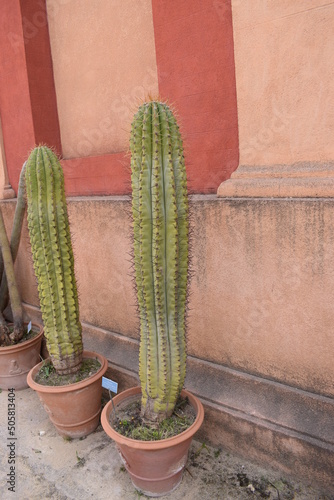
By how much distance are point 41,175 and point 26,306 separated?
243 centimetres

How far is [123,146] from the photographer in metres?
3.91

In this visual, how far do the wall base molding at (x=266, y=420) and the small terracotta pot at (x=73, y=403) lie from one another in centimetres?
70

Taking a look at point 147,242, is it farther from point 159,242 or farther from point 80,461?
point 80,461

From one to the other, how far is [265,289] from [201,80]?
1442 mm

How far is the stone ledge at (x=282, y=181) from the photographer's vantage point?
2352 millimetres

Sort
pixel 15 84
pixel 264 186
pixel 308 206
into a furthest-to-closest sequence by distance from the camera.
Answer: pixel 15 84, pixel 264 186, pixel 308 206

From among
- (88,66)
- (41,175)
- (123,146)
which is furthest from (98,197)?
(88,66)

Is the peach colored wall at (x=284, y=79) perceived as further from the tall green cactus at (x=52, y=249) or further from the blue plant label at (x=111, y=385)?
the blue plant label at (x=111, y=385)

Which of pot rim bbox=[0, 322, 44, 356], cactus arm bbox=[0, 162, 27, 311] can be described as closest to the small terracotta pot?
pot rim bbox=[0, 322, 44, 356]

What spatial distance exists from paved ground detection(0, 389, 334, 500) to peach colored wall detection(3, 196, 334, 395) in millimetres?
585

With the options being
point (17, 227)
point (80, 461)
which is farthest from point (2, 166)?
point (80, 461)

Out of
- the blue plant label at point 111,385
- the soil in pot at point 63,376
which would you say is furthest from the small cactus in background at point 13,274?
the blue plant label at point 111,385

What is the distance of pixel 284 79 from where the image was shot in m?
2.43

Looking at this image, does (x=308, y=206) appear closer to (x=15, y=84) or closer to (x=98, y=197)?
(x=98, y=197)
